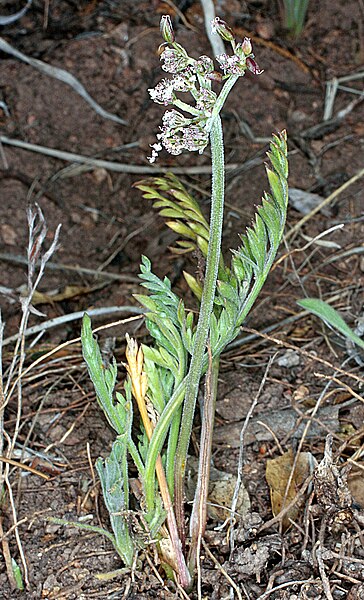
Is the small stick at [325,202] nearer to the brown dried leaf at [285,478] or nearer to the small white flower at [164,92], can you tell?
the brown dried leaf at [285,478]

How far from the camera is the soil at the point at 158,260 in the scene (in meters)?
1.39

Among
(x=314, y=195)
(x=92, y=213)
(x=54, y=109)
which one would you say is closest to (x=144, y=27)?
(x=54, y=109)

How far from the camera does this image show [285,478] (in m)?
1.52

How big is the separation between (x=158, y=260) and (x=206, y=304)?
34.7 inches

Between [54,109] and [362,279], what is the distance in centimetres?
110

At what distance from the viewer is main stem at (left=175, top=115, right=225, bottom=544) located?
113 centimetres

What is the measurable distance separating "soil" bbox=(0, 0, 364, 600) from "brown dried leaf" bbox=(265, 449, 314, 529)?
2 cm

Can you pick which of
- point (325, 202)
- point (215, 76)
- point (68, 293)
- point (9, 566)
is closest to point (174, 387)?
point (9, 566)

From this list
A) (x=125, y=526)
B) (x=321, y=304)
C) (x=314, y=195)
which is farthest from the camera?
(x=314, y=195)

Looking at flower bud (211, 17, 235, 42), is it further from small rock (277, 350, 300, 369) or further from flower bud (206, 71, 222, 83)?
small rock (277, 350, 300, 369)

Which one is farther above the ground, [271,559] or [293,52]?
[293,52]

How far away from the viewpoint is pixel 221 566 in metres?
1.36

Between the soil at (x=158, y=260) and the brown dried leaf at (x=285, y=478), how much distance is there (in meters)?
0.02

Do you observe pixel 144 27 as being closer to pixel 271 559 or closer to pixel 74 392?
pixel 74 392
